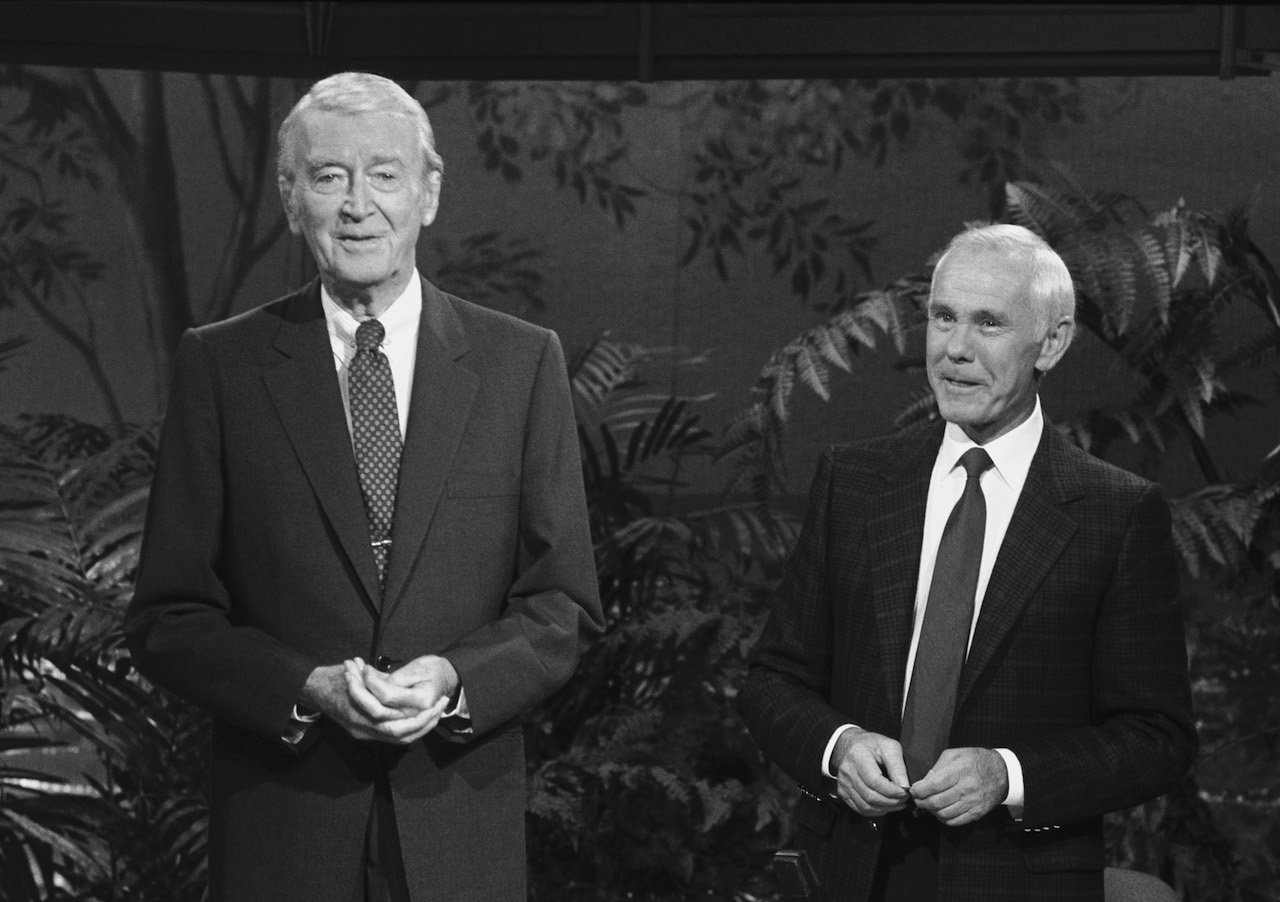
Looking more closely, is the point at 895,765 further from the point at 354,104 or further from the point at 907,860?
the point at 354,104

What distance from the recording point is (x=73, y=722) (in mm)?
4156

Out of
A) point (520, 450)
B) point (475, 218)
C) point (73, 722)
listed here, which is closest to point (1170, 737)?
point (520, 450)

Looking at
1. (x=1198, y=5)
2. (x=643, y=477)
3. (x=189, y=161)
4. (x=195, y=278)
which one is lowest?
(x=643, y=477)

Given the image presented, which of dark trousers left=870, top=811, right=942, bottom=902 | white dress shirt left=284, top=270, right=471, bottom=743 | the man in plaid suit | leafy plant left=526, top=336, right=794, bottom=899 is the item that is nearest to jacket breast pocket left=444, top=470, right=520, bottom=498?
white dress shirt left=284, top=270, right=471, bottom=743

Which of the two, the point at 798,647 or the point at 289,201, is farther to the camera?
the point at 798,647

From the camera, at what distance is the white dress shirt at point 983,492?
264 cm

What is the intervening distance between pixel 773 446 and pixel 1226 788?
4.53 ft

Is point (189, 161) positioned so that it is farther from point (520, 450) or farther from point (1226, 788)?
point (1226, 788)

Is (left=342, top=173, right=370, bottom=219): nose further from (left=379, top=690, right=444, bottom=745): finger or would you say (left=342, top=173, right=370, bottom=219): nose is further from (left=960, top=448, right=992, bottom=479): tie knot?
(left=960, top=448, right=992, bottom=479): tie knot

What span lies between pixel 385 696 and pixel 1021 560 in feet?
2.91

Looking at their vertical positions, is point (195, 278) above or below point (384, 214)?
below

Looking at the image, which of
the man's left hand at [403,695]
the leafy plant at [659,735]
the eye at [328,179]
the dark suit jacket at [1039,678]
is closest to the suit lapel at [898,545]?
the dark suit jacket at [1039,678]

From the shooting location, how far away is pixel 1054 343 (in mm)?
2707

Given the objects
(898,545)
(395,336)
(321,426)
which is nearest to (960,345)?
(898,545)
